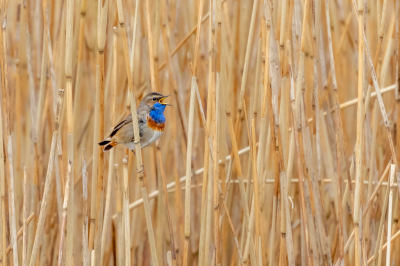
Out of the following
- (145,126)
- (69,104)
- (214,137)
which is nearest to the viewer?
(69,104)

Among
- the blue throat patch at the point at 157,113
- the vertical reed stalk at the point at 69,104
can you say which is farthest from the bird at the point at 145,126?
the vertical reed stalk at the point at 69,104

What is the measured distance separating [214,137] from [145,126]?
2.08 ft

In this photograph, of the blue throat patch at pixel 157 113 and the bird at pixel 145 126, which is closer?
the bird at pixel 145 126

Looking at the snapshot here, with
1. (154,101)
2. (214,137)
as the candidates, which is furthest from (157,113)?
(214,137)

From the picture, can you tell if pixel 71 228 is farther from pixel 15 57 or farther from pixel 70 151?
pixel 15 57

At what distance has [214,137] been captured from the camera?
163 cm

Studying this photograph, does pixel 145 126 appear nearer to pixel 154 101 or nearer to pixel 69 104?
pixel 154 101

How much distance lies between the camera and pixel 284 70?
1.77 metres

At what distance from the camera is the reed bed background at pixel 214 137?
5.23ft

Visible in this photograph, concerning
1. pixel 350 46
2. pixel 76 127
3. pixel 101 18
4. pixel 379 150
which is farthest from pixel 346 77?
pixel 101 18

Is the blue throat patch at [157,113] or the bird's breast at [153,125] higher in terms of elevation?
the blue throat patch at [157,113]

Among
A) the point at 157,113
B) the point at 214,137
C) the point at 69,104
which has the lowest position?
the point at 214,137

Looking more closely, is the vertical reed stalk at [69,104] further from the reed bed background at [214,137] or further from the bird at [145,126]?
the bird at [145,126]

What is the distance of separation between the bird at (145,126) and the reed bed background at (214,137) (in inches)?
4.1
